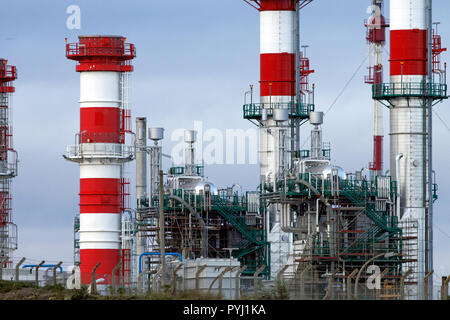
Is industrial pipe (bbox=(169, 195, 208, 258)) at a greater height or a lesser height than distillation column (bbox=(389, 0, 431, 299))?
lesser

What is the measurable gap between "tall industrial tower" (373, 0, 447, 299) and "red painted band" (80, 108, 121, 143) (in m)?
16.0

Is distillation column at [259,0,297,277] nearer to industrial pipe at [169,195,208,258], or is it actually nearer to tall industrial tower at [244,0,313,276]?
tall industrial tower at [244,0,313,276]

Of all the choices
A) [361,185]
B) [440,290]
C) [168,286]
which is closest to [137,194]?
[361,185]

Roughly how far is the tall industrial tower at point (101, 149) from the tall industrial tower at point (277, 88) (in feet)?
31.3

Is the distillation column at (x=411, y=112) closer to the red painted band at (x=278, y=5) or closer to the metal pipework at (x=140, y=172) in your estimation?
the red painted band at (x=278, y=5)

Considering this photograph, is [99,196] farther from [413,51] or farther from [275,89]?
[413,51]

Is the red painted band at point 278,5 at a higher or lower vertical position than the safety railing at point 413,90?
higher

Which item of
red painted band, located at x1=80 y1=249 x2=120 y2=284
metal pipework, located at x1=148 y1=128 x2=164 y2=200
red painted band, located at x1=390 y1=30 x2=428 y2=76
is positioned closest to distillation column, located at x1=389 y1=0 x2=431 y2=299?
red painted band, located at x1=390 y1=30 x2=428 y2=76

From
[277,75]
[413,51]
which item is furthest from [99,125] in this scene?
[413,51]

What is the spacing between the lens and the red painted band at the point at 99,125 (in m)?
101

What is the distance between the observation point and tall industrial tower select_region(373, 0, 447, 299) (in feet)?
326

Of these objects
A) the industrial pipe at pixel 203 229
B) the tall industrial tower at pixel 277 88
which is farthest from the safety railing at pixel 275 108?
the industrial pipe at pixel 203 229

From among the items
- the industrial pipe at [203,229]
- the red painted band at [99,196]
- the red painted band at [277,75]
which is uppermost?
the red painted band at [277,75]
